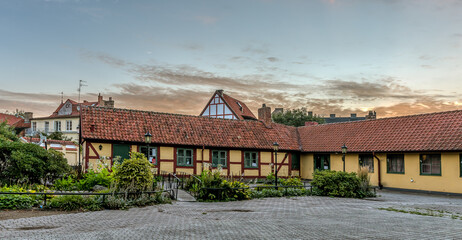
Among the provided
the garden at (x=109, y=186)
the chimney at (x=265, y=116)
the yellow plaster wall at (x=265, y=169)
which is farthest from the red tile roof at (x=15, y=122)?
the garden at (x=109, y=186)

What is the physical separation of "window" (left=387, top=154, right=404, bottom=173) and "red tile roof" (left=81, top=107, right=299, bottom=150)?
25.1ft

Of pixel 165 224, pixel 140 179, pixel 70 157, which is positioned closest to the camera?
pixel 165 224

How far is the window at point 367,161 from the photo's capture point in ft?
85.8

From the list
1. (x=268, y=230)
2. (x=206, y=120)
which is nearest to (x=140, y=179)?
(x=268, y=230)

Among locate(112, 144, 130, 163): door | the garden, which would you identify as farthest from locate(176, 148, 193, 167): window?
the garden

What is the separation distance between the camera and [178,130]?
26.5m

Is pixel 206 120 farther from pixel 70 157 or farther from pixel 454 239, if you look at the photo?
pixel 454 239

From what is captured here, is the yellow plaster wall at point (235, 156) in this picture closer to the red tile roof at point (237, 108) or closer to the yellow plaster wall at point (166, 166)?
the yellow plaster wall at point (166, 166)

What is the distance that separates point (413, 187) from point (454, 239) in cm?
1587

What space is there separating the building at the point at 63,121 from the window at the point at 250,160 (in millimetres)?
29500

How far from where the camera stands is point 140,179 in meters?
14.5

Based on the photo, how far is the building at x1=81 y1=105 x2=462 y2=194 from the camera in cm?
2261

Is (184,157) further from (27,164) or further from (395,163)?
(395,163)

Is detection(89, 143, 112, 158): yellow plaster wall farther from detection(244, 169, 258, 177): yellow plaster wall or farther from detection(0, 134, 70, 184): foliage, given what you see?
detection(244, 169, 258, 177): yellow plaster wall
